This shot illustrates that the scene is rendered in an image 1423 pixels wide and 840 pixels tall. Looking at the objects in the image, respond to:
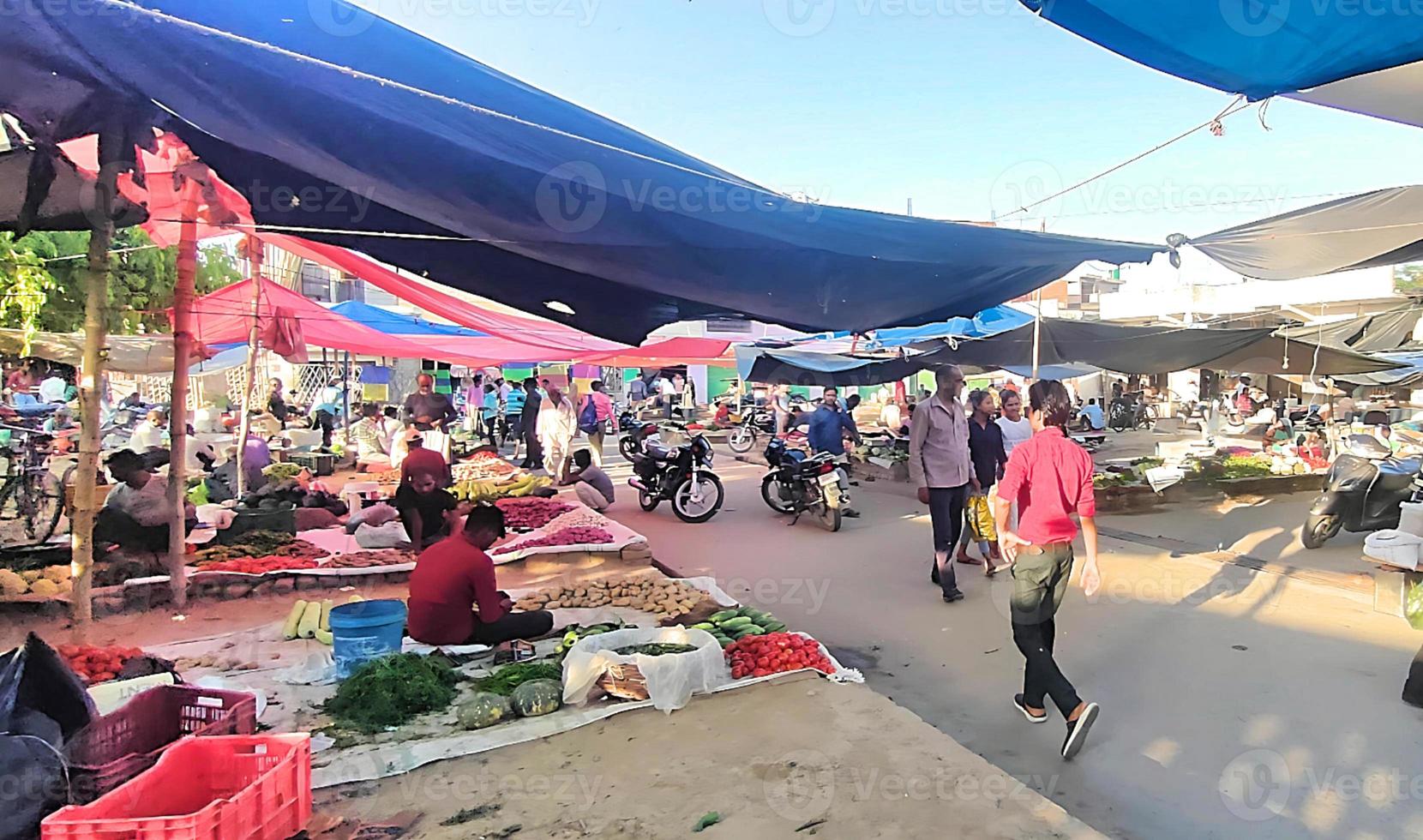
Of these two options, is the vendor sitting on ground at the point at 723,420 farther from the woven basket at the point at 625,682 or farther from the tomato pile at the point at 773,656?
the woven basket at the point at 625,682

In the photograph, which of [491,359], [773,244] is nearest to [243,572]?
[773,244]

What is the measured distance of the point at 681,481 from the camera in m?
10.5

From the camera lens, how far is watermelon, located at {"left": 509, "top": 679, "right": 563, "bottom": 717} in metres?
3.89

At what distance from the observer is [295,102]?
10.6ft

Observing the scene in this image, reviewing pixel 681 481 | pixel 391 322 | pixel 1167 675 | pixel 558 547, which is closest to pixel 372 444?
pixel 391 322

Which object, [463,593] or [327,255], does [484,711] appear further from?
[327,255]

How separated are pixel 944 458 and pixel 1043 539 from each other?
2299 mm

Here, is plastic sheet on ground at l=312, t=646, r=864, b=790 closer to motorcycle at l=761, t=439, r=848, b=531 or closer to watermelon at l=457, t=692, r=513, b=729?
watermelon at l=457, t=692, r=513, b=729

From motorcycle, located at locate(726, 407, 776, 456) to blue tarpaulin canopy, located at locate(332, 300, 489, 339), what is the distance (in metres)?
7.18

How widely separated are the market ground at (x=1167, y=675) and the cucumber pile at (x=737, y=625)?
0.50m

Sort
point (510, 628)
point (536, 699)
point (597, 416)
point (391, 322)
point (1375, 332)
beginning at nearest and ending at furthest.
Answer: point (536, 699)
point (510, 628)
point (391, 322)
point (1375, 332)
point (597, 416)

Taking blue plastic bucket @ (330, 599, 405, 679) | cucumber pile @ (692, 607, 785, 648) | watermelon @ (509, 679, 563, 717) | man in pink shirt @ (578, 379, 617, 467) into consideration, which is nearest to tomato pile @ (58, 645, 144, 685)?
blue plastic bucket @ (330, 599, 405, 679)

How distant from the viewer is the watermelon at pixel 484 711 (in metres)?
3.78

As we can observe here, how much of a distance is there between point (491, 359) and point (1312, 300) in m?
21.6
